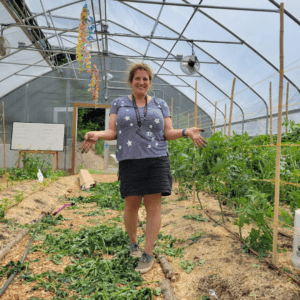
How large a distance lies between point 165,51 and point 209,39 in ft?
5.76

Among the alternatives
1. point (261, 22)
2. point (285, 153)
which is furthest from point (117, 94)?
point (285, 153)

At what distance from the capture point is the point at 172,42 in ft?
24.7

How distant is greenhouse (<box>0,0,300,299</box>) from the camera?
6.50 feet

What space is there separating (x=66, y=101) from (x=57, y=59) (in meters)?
1.41

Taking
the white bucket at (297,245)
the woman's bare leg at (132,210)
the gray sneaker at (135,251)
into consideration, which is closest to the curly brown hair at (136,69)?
the woman's bare leg at (132,210)

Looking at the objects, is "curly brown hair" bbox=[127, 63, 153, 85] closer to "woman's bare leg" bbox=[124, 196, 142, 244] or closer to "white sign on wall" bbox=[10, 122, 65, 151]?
"woman's bare leg" bbox=[124, 196, 142, 244]

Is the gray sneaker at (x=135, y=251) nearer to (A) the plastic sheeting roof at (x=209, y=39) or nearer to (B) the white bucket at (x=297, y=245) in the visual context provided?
(B) the white bucket at (x=297, y=245)

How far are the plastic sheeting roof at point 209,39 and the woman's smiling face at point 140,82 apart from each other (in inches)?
139

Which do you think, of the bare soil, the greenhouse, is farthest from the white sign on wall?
the bare soil

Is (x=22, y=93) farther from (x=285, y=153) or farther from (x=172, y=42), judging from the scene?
(x=285, y=153)

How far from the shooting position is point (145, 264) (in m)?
1.99

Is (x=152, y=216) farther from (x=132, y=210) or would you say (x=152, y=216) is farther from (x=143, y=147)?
(x=143, y=147)

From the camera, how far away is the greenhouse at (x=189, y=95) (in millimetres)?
1982

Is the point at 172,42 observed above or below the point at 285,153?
above
